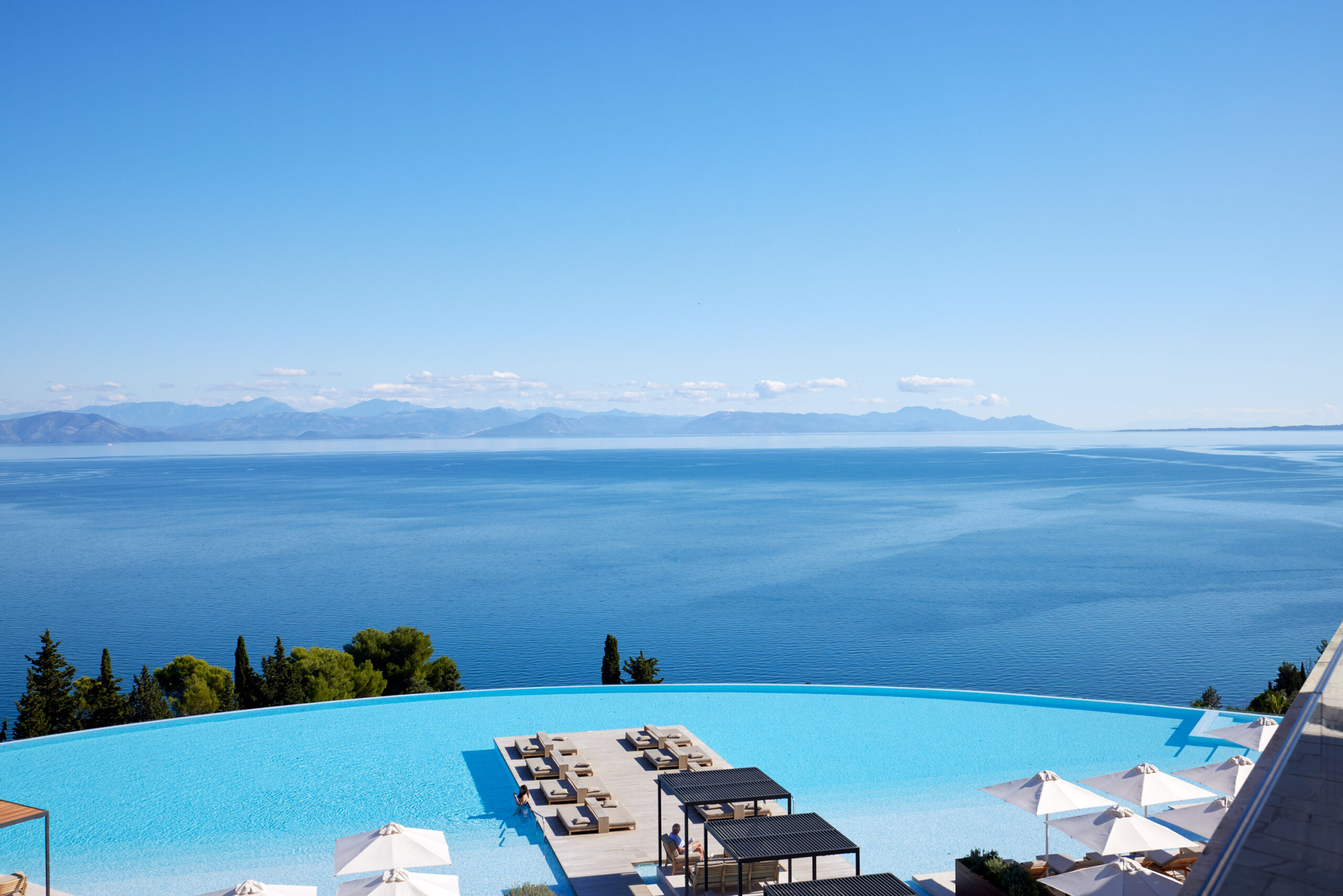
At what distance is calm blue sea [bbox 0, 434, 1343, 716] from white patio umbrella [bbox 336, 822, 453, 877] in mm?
24074

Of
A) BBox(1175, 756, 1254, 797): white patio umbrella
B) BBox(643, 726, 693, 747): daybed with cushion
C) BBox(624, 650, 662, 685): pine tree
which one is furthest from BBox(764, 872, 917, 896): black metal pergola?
BBox(624, 650, 662, 685): pine tree

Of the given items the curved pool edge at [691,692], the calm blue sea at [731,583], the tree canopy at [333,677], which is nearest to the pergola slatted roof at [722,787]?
the curved pool edge at [691,692]

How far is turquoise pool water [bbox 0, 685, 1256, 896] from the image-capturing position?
1209cm

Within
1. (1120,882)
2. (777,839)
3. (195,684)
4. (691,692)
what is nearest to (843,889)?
(777,839)

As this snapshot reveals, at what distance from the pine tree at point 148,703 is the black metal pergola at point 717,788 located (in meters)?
14.3

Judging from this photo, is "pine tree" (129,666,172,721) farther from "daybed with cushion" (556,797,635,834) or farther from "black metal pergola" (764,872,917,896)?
"black metal pergola" (764,872,917,896)

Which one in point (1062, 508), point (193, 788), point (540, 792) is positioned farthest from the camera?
point (1062, 508)

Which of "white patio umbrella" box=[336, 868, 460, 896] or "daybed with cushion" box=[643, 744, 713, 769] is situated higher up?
"white patio umbrella" box=[336, 868, 460, 896]

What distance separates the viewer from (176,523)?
82.1m

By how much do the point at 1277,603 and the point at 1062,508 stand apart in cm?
4318

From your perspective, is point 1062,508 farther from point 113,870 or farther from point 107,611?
point 113,870

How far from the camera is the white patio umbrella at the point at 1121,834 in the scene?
869 centimetres

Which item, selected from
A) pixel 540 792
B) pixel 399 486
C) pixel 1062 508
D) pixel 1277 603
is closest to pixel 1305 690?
pixel 540 792

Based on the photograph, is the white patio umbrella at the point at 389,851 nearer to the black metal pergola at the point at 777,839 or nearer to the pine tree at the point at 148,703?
the black metal pergola at the point at 777,839
